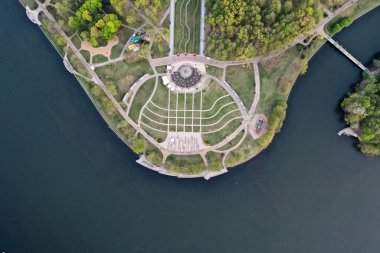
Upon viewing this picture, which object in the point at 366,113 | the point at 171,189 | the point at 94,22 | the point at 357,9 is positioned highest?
the point at 357,9

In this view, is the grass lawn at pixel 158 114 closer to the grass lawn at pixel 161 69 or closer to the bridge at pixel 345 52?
the grass lawn at pixel 161 69

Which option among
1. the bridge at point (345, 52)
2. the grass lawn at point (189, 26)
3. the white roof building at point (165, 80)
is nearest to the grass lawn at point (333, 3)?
the bridge at point (345, 52)

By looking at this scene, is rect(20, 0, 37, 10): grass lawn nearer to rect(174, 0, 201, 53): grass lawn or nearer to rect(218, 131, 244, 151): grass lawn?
rect(174, 0, 201, 53): grass lawn

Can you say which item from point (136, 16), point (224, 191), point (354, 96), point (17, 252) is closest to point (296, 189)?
point (224, 191)

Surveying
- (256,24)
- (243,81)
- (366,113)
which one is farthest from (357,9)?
(243,81)

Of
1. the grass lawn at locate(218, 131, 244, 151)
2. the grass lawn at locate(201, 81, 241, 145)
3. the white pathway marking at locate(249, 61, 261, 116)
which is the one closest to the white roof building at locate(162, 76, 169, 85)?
the grass lawn at locate(201, 81, 241, 145)

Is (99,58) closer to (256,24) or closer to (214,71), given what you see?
(214,71)
